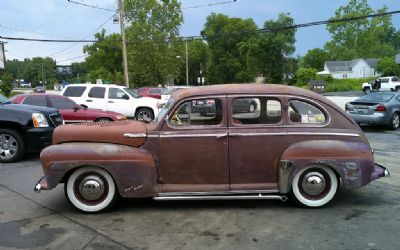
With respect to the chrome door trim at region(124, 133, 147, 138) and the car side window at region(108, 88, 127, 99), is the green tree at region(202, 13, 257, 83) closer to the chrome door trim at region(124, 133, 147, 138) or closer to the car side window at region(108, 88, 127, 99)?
the car side window at region(108, 88, 127, 99)

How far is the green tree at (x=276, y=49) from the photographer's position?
241 ft

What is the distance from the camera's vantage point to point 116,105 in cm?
1742

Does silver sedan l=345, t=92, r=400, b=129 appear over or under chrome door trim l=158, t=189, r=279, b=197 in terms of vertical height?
over

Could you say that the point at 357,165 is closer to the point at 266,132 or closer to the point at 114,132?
the point at 266,132

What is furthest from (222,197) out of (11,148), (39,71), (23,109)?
(39,71)

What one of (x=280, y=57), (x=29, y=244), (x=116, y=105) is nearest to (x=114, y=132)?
(x=29, y=244)

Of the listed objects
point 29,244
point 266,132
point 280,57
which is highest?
point 280,57

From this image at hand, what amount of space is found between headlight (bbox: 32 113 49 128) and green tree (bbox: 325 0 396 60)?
96353mm

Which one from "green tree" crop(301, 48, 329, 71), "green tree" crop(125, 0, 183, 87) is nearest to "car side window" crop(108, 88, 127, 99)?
"green tree" crop(125, 0, 183, 87)

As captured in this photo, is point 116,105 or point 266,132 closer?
point 266,132

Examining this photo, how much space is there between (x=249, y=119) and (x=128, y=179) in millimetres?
1842

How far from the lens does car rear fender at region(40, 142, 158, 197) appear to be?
543 cm

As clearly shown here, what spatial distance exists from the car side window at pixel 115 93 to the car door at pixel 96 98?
283 mm

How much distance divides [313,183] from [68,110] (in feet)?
30.0
